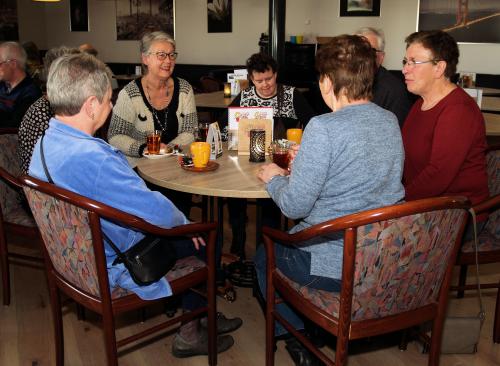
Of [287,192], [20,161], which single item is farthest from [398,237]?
[20,161]

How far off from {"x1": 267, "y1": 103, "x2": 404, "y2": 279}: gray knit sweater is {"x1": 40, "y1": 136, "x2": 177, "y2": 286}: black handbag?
1.49 feet

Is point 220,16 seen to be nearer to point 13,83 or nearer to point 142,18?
point 142,18

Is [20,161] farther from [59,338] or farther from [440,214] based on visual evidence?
[440,214]

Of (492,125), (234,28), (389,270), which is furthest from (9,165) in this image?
(234,28)

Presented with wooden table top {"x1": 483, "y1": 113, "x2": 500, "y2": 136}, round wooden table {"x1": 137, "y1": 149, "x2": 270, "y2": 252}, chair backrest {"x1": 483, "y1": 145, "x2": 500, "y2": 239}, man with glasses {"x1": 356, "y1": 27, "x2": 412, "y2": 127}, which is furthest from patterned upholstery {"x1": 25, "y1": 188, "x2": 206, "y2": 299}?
wooden table top {"x1": 483, "y1": 113, "x2": 500, "y2": 136}

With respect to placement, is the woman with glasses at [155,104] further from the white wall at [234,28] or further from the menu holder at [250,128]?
the white wall at [234,28]

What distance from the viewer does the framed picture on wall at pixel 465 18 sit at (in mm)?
7527

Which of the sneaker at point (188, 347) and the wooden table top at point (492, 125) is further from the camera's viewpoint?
the wooden table top at point (492, 125)

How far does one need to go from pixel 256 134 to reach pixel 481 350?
142 cm

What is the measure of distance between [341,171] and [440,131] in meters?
0.75

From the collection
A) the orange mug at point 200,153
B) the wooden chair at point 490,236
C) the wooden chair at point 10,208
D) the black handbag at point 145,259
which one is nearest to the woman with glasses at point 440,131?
the wooden chair at point 490,236

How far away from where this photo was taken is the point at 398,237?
1.59 metres

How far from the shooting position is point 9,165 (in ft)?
9.27

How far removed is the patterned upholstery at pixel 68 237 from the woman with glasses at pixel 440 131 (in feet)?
4.53
